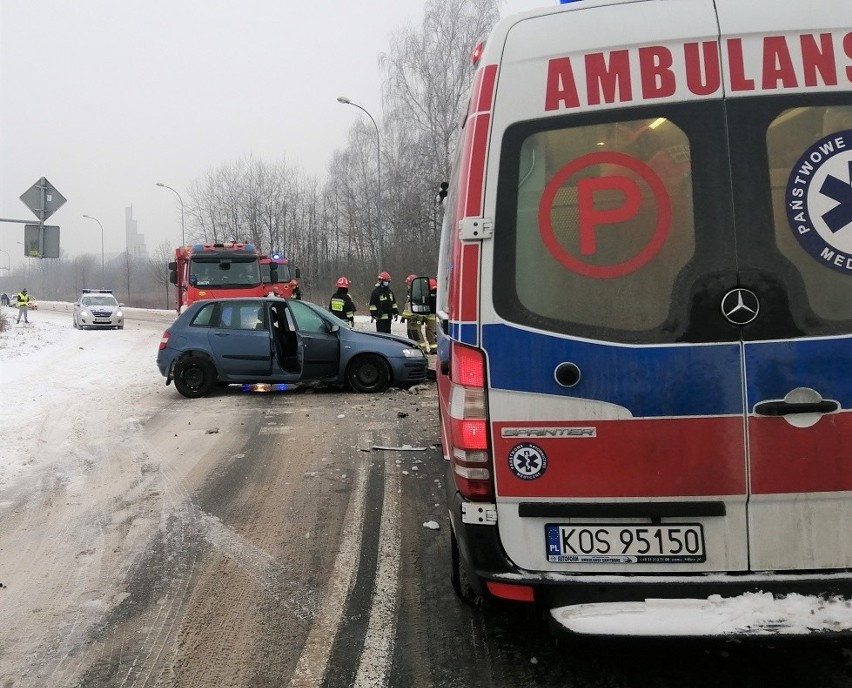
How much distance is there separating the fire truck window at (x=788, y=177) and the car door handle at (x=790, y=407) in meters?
0.30

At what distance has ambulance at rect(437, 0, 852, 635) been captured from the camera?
246 centimetres

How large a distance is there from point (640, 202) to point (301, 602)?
262 centimetres

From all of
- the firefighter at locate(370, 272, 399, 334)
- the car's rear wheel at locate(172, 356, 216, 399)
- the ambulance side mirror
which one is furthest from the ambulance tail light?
the firefighter at locate(370, 272, 399, 334)

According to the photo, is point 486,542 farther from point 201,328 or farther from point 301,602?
point 201,328

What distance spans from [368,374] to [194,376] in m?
2.69

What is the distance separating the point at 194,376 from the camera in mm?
10852

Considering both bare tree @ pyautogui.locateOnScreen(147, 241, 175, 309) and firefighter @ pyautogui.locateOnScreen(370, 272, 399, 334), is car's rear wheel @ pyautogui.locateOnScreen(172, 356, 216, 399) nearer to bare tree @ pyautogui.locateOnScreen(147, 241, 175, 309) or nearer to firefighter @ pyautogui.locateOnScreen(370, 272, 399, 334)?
firefighter @ pyautogui.locateOnScreen(370, 272, 399, 334)

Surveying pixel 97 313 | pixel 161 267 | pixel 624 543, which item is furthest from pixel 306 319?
pixel 161 267

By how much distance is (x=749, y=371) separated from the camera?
247 centimetres

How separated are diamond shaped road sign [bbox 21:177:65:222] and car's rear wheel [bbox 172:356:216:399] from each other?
3476 mm

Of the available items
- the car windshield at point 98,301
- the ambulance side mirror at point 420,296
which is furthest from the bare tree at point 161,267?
the ambulance side mirror at point 420,296

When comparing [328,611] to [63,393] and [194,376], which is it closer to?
[194,376]

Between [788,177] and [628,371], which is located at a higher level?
[788,177]

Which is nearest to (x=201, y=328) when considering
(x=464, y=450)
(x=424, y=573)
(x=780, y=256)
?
(x=424, y=573)
